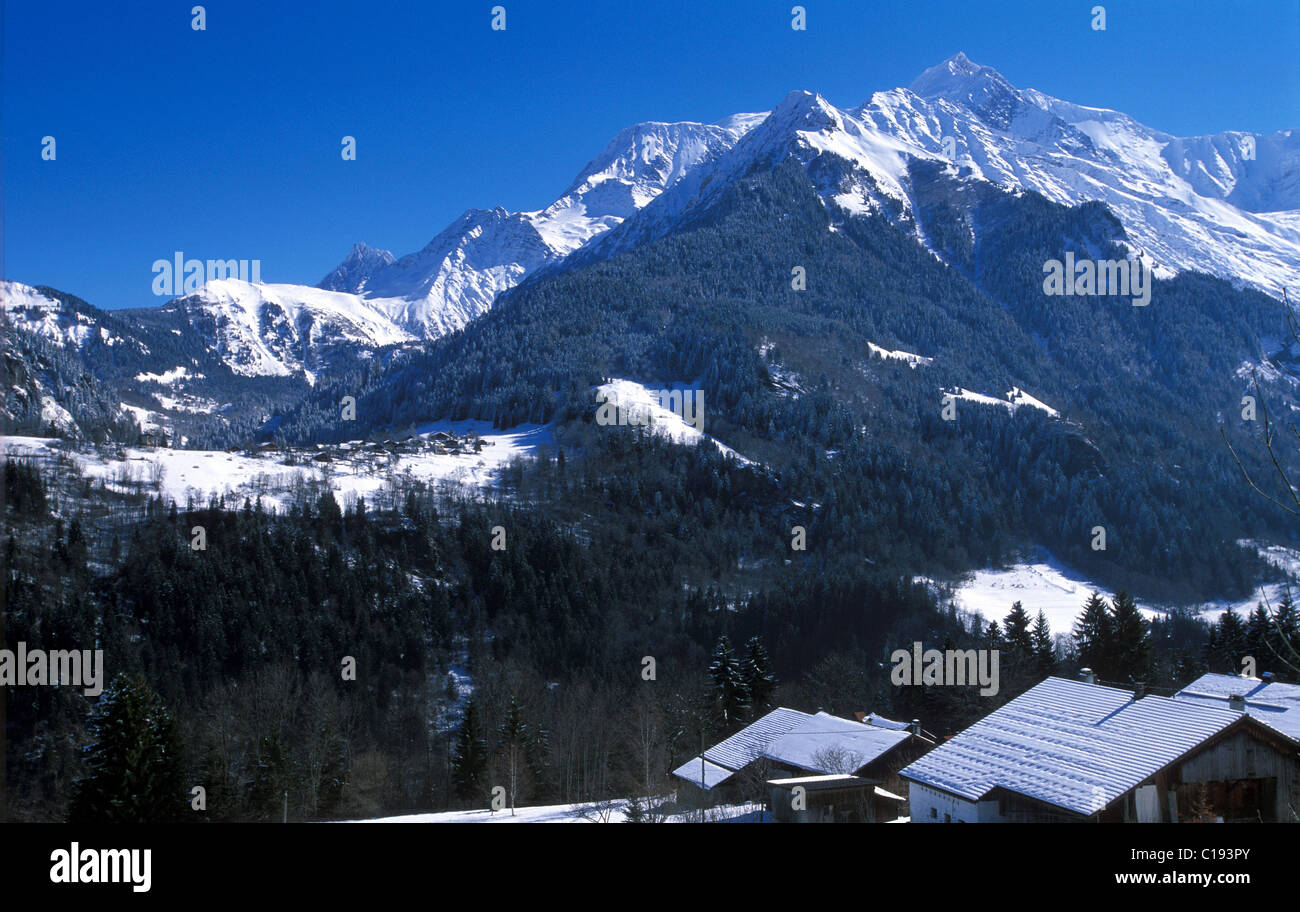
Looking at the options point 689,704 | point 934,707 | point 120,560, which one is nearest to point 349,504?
point 120,560

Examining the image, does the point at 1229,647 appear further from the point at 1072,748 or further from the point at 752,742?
the point at 1072,748

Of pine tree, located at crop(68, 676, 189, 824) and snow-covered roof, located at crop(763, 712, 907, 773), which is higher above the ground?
pine tree, located at crop(68, 676, 189, 824)

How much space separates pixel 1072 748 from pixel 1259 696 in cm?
1889

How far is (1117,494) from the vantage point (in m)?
141

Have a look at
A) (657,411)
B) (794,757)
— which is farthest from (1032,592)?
(794,757)

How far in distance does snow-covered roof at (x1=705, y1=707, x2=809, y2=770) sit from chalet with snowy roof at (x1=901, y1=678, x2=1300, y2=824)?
43.7ft

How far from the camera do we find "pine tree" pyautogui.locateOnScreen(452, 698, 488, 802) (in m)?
43.1

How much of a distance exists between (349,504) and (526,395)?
55998 mm

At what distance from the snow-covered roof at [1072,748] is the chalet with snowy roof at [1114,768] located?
0.06 ft

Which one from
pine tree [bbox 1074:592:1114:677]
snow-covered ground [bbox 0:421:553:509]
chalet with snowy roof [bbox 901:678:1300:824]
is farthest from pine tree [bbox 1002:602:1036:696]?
snow-covered ground [bbox 0:421:553:509]

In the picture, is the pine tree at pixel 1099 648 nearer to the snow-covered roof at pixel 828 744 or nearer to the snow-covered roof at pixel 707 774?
the snow-covered roof at pixel 828 744

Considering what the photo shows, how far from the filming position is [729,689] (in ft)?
134

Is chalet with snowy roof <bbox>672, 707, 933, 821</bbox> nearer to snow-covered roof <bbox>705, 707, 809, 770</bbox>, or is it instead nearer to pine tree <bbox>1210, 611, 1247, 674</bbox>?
snow-covered roof <bbox>705, 707, 809, 770</bbox>
